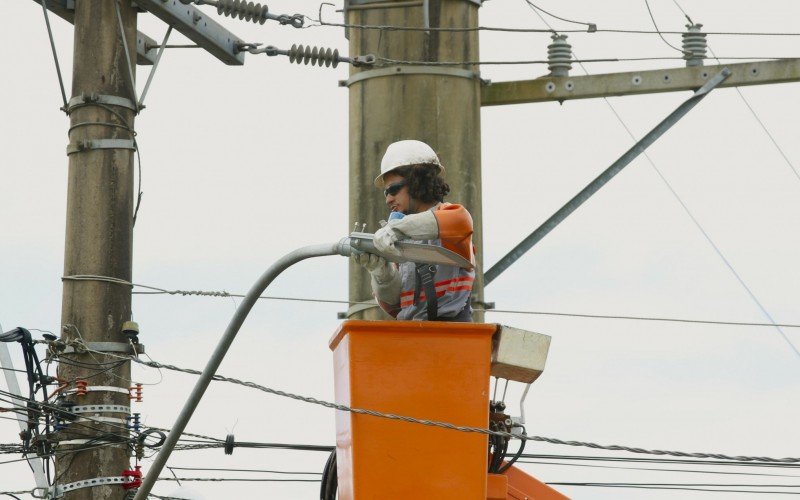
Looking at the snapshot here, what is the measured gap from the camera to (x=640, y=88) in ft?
48.0

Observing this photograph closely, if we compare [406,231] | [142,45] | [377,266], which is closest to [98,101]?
[142,45]

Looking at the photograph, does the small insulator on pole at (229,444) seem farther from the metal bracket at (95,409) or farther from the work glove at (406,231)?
the work glove at (406,231)

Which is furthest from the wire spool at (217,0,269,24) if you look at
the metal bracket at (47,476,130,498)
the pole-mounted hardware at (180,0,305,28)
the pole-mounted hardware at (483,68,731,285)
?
the metal bracket at (47,476,130,498)

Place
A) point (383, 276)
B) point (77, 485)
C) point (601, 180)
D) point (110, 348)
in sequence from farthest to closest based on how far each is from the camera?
point (601, 180), point (110, 348), point (77, 485), point (383, 276)

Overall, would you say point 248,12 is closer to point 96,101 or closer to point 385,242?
point 96,101

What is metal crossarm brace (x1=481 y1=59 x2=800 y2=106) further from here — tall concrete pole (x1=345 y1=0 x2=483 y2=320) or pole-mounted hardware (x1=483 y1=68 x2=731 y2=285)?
tall concrete pole (x1=345 y1=0 x2=483 y2=320)

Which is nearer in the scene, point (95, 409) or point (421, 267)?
point (421, 267)

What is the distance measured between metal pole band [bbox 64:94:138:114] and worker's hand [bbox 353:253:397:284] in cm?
408

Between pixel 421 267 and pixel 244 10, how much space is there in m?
5.06

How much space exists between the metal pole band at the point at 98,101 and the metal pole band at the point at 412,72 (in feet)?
5.60

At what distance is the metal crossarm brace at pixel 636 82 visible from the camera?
1448 centimetres

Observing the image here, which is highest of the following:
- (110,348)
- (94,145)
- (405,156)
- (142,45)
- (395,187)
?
(142,45)

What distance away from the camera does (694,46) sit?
48.8ft

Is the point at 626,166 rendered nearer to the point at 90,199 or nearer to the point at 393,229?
the point at 90,199
